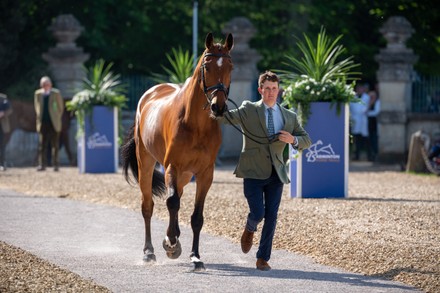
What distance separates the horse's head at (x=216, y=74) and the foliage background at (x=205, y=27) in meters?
20.5

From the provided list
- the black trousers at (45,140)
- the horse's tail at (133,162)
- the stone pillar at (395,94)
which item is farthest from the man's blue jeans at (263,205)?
the stone pillar at (395,94)

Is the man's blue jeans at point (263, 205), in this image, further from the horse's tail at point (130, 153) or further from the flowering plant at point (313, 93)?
the flowering plant at point (313, 93)

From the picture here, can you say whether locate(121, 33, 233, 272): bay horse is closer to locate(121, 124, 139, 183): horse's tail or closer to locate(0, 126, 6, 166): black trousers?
locate(121, 124, 139, 183): horse's tail

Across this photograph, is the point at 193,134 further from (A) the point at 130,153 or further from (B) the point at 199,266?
(A) the point at 130,153

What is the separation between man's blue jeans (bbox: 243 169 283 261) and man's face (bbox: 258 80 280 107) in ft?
2.20

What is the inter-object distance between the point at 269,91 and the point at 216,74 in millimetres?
538

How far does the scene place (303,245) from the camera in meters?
11.7

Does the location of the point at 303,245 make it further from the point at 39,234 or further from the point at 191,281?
the point at 39,234

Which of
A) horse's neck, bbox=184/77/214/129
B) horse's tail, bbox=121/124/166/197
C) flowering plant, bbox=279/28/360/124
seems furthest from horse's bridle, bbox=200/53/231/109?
flowering plant, bbox=279/28/360/124

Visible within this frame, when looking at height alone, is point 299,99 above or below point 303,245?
above

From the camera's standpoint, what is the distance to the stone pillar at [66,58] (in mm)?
28484

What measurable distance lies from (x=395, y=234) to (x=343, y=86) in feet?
16.8

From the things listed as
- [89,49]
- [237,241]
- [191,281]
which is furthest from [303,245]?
[89,49]

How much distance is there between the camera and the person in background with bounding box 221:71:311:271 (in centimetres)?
1027
